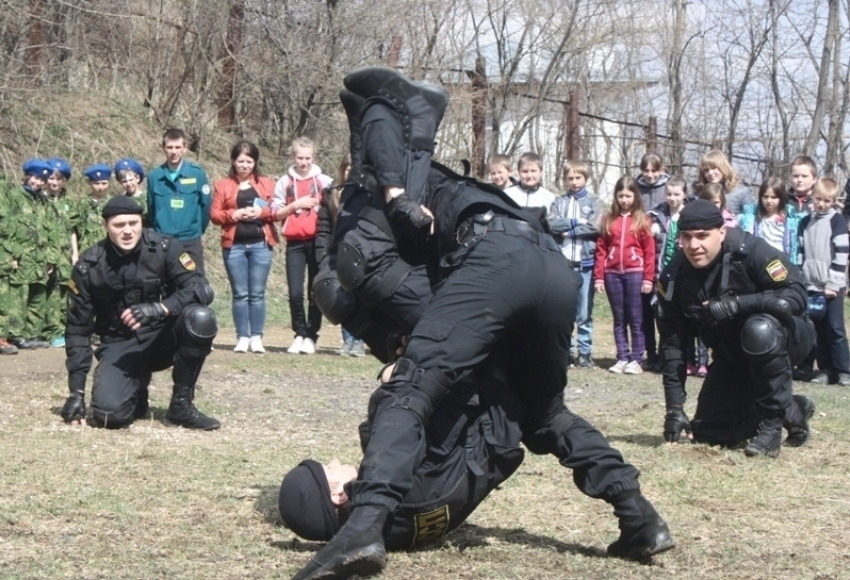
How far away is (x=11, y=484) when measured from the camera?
16.6ft

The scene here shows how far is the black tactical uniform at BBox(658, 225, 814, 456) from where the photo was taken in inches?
242

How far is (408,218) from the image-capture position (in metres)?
4.25

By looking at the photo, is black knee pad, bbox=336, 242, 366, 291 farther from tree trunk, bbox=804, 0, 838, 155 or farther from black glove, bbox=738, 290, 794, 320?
tree trunk, bbox=804, 0, 838, 155

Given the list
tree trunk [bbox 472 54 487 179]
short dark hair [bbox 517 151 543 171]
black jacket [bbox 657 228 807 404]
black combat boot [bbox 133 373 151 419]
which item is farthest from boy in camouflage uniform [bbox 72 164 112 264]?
tree trunk [bbox 472 54 487 179]

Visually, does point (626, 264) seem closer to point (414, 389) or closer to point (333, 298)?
point (333, 298)

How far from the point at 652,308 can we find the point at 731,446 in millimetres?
4065

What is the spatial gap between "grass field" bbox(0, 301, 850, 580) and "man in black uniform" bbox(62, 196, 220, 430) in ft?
0.56

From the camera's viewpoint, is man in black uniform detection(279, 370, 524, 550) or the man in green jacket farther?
the man in green jacket

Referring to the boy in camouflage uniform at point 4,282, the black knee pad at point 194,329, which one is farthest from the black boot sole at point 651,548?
the boy in camouflage uniform at point 4,282

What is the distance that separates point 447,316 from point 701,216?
2.42 metres

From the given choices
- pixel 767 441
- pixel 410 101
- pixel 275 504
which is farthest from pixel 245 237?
pixel 410 101

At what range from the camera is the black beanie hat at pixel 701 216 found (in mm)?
5879

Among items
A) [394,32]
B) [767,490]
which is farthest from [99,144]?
[767,490]

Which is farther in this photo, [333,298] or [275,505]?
[275,505]
